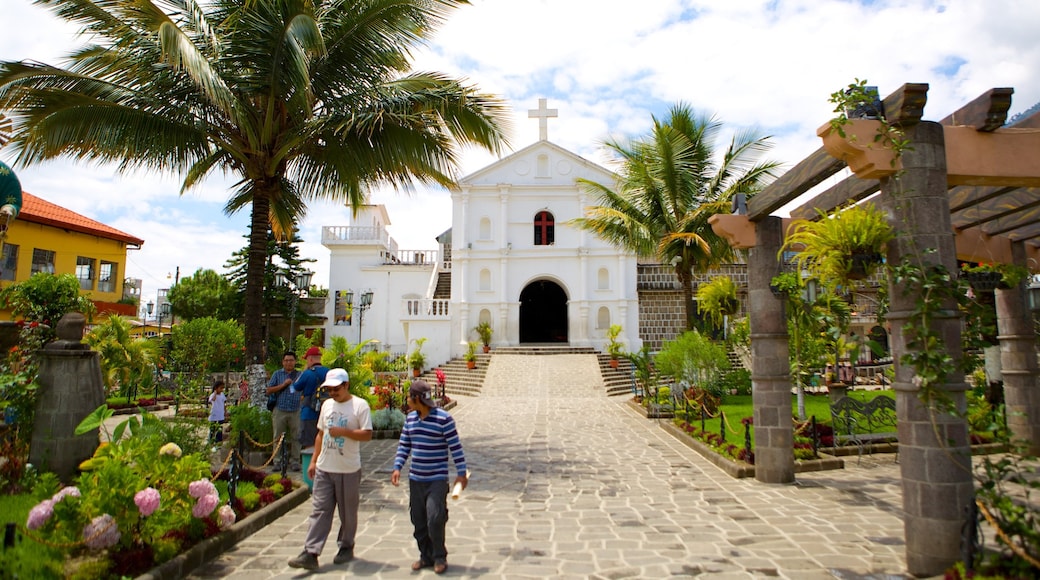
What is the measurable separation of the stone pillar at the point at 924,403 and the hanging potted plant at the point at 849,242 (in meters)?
0.14

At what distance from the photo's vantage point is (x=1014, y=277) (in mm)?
7512

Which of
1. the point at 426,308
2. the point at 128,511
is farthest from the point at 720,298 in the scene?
the point at 426,308

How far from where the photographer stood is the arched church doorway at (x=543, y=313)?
1174 inches

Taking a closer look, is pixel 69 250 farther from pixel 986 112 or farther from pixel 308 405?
pixel 986 112

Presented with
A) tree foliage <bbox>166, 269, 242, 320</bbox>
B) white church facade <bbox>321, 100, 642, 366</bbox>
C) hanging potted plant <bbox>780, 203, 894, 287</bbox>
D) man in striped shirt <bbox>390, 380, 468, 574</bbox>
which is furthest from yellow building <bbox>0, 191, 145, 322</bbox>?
hanging potted plant <bbox>780, 203, 894, 287</bbox>

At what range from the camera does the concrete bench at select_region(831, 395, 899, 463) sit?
373 inches

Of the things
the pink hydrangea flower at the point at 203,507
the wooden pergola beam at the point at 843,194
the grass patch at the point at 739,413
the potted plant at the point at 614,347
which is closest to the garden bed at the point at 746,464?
the grass patch at the point at 739,413

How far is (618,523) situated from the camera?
6.22 m

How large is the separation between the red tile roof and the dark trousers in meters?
27.2

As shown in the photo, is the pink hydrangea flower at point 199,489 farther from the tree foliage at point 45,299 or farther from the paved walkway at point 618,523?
the tree foliage at point 45,299

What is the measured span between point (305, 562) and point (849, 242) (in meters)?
5.30

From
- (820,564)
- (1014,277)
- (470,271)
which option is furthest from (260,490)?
(470,271)

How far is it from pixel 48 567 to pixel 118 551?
1.58 feet

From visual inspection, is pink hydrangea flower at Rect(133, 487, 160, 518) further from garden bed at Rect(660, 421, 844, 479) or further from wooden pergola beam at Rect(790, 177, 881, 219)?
garden bed at Rect(660, 421, 844, 479)
